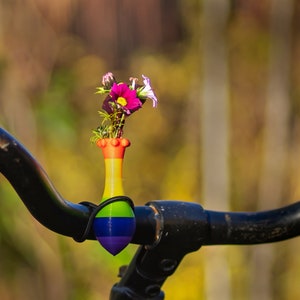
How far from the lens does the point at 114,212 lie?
985 millimetres

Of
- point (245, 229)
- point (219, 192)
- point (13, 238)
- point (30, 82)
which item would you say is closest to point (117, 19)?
point (30, 82)

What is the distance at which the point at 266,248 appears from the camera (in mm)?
7785

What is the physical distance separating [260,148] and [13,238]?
263 cm

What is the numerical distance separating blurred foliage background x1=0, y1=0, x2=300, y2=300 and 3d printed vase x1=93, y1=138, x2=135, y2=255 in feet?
18.5

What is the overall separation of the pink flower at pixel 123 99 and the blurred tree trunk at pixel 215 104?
6.42 meters

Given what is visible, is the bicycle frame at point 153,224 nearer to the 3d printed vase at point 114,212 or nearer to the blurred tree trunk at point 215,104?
the 3d printed vase at point 114,212

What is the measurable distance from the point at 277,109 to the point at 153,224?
749cm

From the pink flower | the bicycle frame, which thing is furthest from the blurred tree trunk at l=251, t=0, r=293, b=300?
the pink flower

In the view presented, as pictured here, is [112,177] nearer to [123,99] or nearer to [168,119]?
[123,99]

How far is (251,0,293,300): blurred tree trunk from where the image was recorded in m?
8.16

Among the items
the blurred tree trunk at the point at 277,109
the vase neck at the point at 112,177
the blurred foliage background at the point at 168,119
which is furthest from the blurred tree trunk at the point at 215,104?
the vase neck at the point at 112,177

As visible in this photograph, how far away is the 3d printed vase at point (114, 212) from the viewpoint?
0.98 m

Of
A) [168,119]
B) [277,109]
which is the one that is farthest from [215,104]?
[277,109]

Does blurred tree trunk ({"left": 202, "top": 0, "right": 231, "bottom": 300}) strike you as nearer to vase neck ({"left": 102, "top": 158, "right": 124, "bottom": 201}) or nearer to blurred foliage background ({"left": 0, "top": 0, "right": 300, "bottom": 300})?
blurred foliage background ({"left": 0, "top": 0, "right": 300, "bottom": 300})
